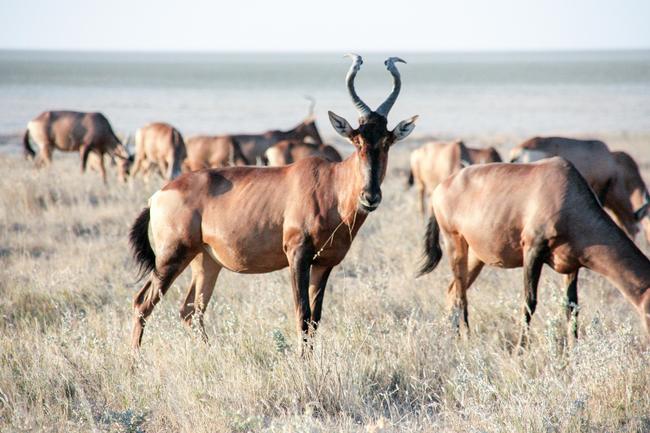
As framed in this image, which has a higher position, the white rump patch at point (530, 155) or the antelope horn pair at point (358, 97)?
Result: the antelope horn pair at point (358, 97)

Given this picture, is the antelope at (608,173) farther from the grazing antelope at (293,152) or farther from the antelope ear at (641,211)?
the grazing antelope at (293,152)

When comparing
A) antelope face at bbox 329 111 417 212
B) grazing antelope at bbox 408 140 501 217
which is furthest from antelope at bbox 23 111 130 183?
antelope face at bbox 329 111 417 212

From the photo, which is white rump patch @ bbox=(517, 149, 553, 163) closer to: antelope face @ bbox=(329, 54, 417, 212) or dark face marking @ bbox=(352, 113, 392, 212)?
antelope face @ bbox=(329, 54, 417, 212)

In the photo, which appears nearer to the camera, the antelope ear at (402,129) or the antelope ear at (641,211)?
the antelope ear at (402,129)

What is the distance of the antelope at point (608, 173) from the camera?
1284 centimetres

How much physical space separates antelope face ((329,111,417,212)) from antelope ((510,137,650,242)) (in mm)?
6349

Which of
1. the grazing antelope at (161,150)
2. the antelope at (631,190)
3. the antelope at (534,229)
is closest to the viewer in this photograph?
the antelope at (534,229)

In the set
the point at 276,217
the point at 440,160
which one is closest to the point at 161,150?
the point at 440,160

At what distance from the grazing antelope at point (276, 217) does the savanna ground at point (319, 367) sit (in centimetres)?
49

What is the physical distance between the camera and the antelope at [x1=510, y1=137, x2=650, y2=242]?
1284 centimetres

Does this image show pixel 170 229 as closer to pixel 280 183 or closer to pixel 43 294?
pixel 280 183

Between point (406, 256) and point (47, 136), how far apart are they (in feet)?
45.3

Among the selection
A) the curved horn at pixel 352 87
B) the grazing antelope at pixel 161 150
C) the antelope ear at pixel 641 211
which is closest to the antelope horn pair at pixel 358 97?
the curved horn at pixel 352 87

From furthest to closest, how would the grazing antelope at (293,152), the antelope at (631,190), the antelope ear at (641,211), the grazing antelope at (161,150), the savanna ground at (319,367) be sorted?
the grazing antelope at (161,150)
the grazing antelope at (293,152)
the antelope at (631,190)
the antelope ear at (641,211)
the savanna ground at (319,367)
